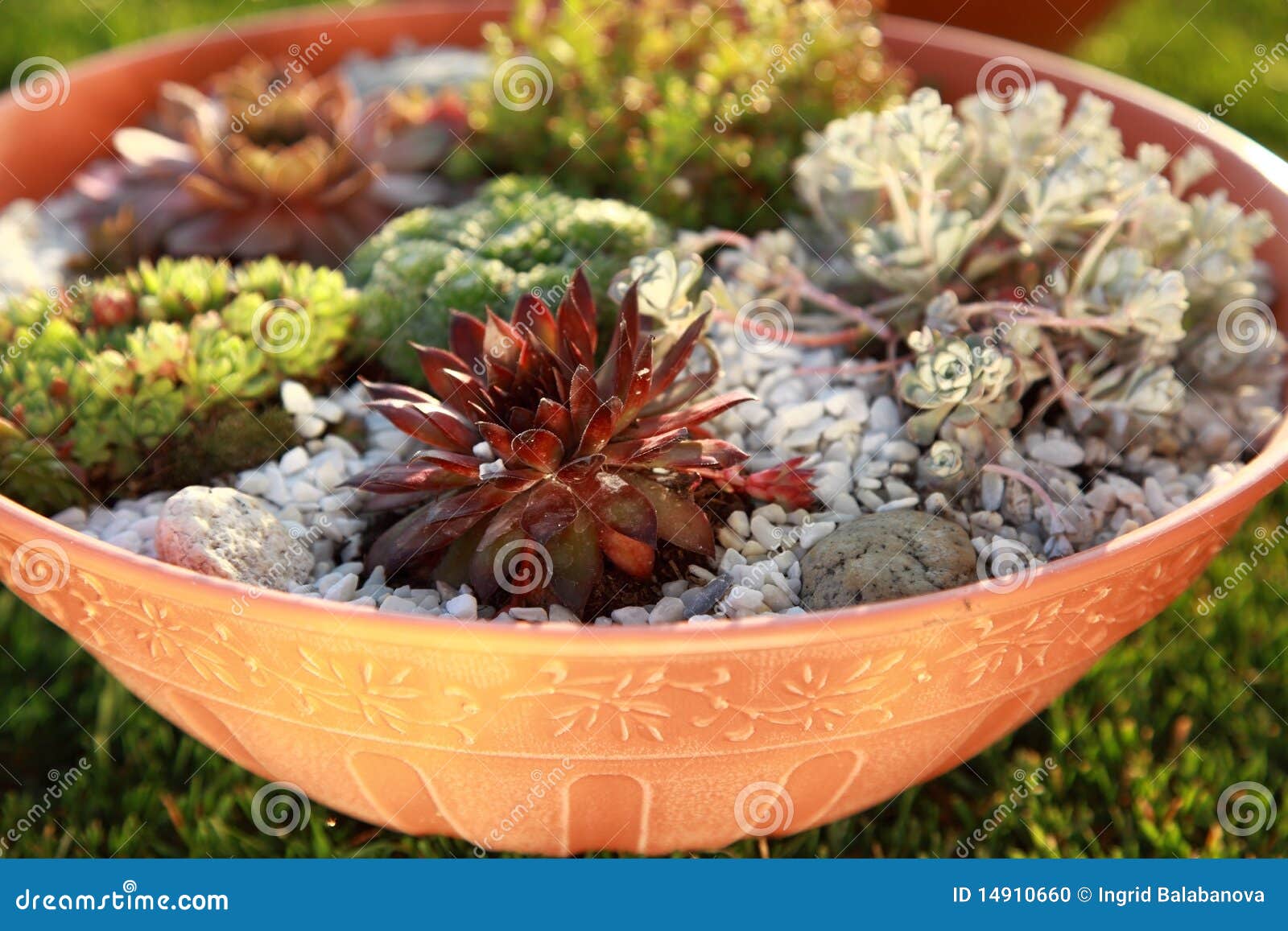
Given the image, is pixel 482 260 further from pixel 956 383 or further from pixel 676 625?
pixel 676 625

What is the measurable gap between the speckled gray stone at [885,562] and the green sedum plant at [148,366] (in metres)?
0.78

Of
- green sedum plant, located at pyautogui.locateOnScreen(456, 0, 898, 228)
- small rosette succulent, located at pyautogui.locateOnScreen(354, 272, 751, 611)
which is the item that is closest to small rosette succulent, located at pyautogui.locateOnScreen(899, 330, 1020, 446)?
small rosette succulent, located at pyautogui.locateOnScreen(354, 272, 751, 611)

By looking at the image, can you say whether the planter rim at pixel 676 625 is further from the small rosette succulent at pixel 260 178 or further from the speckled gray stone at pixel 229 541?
the small rosette succulent at pixel 260 178

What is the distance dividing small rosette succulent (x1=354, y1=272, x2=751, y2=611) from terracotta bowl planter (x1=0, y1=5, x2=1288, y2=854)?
7.7 inches

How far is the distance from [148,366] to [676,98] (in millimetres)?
964

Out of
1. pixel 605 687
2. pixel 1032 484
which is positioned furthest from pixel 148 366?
pixel 1032 484

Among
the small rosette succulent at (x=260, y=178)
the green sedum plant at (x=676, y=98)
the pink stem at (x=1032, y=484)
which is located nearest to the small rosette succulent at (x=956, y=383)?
the pink stem at (x=1032, y=484)

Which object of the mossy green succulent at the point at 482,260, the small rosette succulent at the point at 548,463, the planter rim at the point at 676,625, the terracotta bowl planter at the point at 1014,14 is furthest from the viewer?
the terracotta bowl planter at the point at 1014,14

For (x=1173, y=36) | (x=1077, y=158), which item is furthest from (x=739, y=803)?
(x=1173, y=36)

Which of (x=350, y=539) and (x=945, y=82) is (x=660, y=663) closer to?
(x=350, y=539)

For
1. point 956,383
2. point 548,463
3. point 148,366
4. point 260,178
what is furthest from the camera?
point 260,178

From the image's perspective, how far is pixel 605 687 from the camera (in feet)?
3.94

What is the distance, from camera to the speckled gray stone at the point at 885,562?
55.7 inches

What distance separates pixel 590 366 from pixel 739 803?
0.54 m
